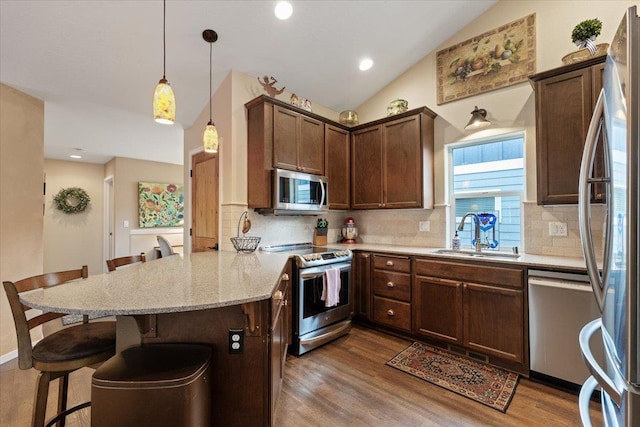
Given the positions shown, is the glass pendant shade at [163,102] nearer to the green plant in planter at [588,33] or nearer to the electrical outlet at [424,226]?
the electrical outlet at [424,226]

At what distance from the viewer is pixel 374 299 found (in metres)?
3.14

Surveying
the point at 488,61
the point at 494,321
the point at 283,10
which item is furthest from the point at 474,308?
the point at 283,10

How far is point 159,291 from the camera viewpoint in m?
1.22

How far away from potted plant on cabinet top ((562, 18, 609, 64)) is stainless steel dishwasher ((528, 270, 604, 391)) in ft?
5.63

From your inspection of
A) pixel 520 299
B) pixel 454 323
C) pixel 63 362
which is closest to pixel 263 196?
pixel 63 362

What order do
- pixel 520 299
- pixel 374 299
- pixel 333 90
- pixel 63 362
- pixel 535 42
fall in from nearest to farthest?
pixel 63 362 < pixel 520 299 < pixel 535 42 < pixel 374 299 < pixel 333 90

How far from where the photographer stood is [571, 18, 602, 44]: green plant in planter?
7.23 ft

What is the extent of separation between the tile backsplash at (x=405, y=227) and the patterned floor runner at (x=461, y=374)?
118 centimetres

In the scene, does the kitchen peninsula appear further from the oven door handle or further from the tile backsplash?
the tile backsplash

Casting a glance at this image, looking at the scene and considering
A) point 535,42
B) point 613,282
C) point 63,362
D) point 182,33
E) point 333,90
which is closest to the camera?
point 613,282

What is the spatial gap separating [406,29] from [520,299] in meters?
2.83

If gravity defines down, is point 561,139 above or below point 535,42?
below

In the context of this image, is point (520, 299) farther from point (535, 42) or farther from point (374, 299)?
point (535, 42)

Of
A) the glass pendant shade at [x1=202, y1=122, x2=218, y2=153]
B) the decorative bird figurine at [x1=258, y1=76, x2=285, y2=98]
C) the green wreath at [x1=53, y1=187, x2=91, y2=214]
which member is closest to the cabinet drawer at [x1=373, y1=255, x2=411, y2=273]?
the glass pendant shade at [x1=202, y1=122, x2=218, y2=153]
